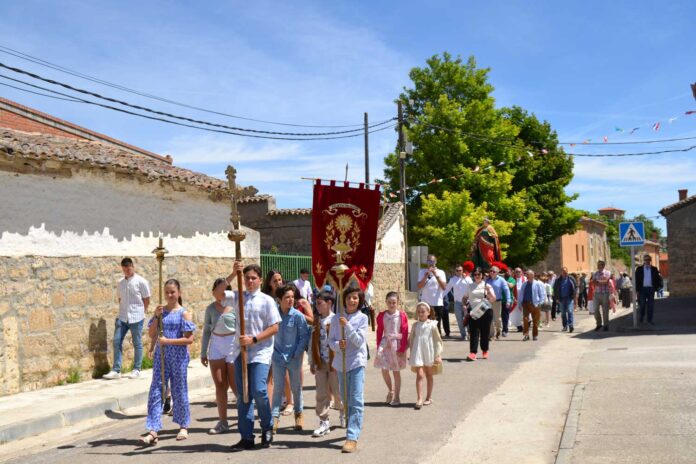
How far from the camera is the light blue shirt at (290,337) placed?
7.52 m

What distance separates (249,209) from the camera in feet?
91.2

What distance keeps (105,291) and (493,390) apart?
20.4ft

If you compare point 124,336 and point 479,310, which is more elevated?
point 479,310

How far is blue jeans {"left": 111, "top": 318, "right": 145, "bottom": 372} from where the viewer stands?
1141 centimetres

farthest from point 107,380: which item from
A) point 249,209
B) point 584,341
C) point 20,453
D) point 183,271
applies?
point 249,209

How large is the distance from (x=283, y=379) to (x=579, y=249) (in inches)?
2119

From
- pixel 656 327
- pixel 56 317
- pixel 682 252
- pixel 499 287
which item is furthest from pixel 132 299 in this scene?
pixel 682 252

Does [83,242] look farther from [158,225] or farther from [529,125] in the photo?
[529,125]

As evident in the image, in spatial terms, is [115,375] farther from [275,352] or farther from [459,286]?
[459,286]

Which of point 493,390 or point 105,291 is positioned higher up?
point 105,291

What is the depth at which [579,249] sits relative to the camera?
58094mm

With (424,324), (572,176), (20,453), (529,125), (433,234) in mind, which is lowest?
(20,453)

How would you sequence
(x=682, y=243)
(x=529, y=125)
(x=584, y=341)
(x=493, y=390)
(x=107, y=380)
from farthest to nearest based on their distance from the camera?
(x=529, y=125) → (x=682, y=243) → (x=584, y=341) → (x=107, y=380) → (x=493, y=390)

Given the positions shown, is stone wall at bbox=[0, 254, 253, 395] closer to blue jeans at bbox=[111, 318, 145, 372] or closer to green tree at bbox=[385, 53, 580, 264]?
blue jeans at bbox=[111, 318, 145, 372]
